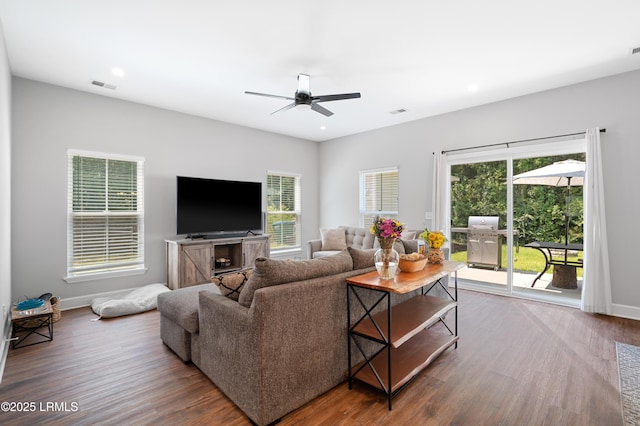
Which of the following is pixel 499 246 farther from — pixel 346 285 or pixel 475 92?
pixel 346 285

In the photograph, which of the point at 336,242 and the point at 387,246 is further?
the point at 336,242

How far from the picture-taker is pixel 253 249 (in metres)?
5.53

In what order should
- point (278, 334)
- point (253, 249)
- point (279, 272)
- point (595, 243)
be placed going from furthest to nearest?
point (253, 249) < point (595, 243) < point (279, 272) < point (278, 334)

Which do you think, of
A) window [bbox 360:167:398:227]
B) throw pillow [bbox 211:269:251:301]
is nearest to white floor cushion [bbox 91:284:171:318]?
throw pillow [bbox 211:269:251:301]

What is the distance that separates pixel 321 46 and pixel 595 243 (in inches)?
162

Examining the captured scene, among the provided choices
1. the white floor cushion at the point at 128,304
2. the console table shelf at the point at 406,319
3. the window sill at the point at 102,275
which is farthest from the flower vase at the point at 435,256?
the window sill at the point at 102,275

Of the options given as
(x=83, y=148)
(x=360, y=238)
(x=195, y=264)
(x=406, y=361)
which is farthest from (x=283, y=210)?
(x=406, y=361)

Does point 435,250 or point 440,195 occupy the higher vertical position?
point 440,195

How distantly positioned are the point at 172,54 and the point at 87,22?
736 millimetres

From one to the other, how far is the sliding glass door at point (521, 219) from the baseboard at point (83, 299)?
5.34 metres

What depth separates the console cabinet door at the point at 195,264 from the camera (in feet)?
Result: 15.1

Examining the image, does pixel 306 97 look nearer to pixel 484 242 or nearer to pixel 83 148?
pixel 83 148

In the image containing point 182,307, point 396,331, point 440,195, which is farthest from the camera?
point 440,195

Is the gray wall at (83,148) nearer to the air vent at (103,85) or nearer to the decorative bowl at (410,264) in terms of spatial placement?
the air vent at (103,85)
